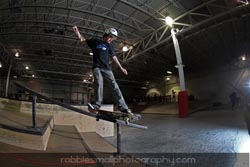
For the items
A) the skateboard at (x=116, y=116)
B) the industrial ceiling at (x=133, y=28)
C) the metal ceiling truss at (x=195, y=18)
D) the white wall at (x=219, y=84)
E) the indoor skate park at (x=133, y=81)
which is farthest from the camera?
the white wall at (x=219, y=84)

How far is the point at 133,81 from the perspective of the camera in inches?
1180

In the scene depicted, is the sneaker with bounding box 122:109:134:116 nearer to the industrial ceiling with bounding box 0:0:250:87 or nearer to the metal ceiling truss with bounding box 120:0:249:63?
the industrial ceiling with bounding box 0:0:250:87

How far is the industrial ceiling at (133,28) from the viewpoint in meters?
10.1

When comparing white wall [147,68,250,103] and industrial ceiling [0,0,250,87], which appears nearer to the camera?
industrial ceiling [0,0,250,87]

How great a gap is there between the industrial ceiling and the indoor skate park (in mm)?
69

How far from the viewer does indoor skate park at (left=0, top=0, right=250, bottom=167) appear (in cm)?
314

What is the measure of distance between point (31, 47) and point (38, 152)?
55.3ft

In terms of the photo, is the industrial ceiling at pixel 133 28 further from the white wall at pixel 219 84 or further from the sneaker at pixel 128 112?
the sneaker at pixel 128 112

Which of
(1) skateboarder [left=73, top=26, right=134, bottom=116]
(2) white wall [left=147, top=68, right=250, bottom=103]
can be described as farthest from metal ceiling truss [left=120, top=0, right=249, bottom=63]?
(2) white wall [left=147, top=68, right=250, bottom=103]

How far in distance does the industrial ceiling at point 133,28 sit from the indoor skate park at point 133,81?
7 centimetres

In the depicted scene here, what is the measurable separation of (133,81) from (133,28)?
58.9 feet

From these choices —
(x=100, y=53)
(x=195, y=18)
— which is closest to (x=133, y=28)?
(x=195, y=18)

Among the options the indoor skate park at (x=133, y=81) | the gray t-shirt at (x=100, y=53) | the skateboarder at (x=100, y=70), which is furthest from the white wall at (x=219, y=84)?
the gray t-shirt at (x=100, y=53)

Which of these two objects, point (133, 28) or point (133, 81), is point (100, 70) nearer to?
point (133, 28)
